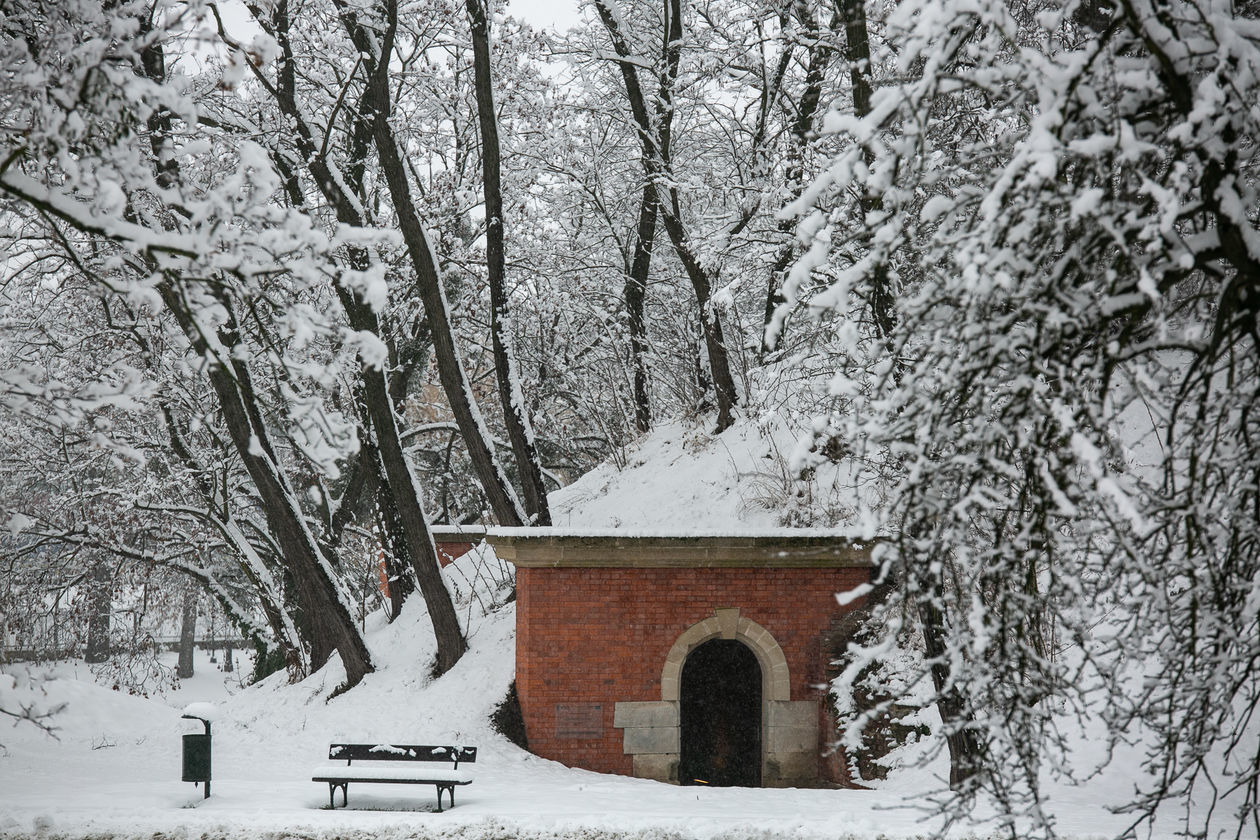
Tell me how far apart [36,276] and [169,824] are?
7.67m

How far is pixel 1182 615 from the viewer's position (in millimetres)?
4418

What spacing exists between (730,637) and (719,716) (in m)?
1.97

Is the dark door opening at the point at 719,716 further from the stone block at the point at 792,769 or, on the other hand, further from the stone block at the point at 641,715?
the stone block at the point at 641,715

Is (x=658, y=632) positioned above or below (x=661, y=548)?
below

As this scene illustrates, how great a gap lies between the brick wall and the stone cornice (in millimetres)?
130

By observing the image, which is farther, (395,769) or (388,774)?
(395,769)

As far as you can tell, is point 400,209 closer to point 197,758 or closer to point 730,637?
point 730,637

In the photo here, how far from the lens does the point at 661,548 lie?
33.4ft

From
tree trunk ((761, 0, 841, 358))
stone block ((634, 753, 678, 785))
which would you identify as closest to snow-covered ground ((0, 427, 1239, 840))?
stone block ((634, 753, 678, 785))

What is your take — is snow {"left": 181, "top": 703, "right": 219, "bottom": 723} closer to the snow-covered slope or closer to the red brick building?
the red brick building

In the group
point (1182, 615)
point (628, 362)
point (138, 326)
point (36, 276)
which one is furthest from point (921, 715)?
point (36, 276)

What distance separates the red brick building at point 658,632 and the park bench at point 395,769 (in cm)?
129

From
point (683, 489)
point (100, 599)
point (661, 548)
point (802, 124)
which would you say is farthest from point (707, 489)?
point (100, 599)

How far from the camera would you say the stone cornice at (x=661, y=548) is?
10.1 metres
